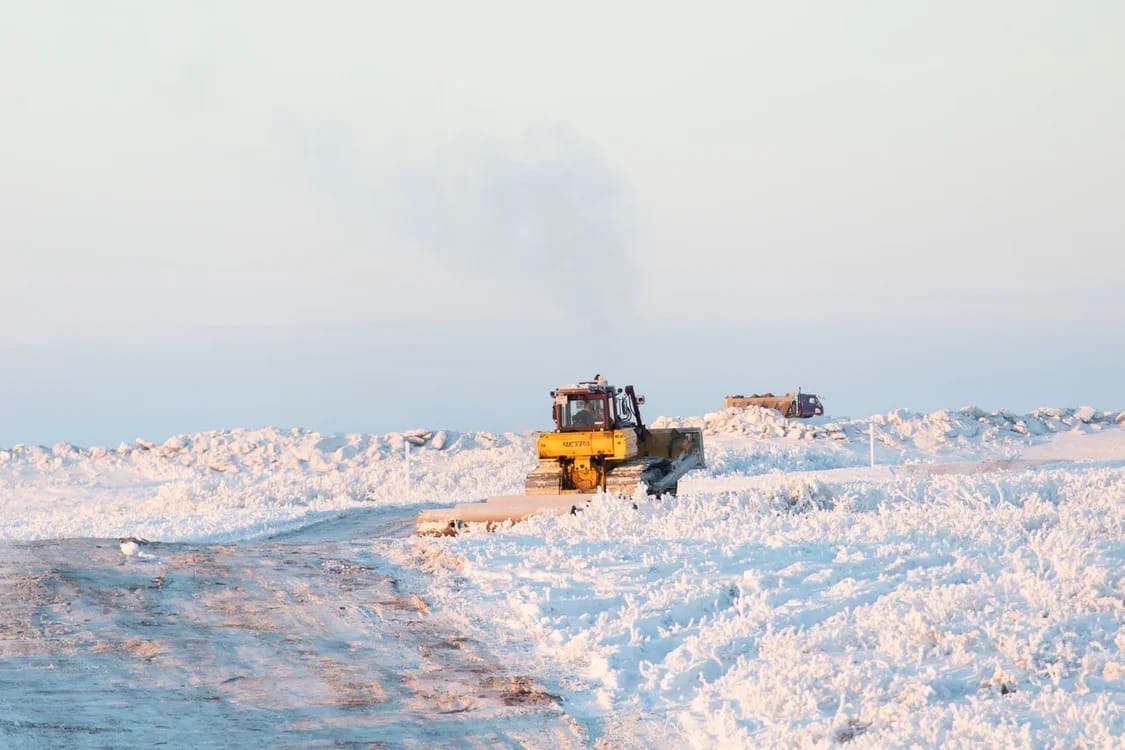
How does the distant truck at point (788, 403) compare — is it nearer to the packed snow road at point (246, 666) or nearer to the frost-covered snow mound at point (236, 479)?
the frost-covered snow mound at point (236, 479)

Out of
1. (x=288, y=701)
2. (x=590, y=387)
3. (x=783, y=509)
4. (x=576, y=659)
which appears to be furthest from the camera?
(x=590, y=387)

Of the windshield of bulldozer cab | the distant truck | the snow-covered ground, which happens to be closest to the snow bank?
the snow-covered ground

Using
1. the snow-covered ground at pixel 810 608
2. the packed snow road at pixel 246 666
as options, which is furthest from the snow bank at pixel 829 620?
the packed snow road at pixel 246 666

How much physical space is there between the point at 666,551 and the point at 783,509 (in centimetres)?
735

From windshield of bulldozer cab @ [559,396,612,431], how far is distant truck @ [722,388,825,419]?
32961mm

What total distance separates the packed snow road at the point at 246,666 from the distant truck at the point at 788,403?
42883 millimetres

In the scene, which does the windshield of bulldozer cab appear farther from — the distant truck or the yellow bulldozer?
the distant truck

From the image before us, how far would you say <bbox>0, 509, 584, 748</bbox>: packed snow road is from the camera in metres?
8.52

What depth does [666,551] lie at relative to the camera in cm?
1526

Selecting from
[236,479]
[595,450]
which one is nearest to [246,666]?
[595,450]

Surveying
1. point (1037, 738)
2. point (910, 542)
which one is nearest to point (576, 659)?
point (1037, 738)

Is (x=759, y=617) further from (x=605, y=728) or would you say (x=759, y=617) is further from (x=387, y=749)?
(x=387, y=749)

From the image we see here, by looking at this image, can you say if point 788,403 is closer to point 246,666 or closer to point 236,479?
point 236,479

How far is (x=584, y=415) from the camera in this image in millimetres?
25641
